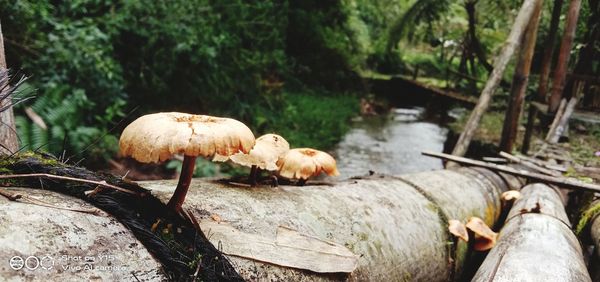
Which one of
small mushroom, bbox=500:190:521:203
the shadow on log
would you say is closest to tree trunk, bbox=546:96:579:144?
small mushroom, bbox=500:190:521:203

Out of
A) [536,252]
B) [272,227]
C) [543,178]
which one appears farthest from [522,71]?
[272,227]

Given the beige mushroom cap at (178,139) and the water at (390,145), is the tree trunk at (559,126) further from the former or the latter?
the beige mushroom cap at (178,139)

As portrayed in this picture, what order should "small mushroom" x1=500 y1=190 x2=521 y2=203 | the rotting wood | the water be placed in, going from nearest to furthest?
the rotting wood, "small mushroom" x1=500 y1=190 x2=521 y2=203, the water

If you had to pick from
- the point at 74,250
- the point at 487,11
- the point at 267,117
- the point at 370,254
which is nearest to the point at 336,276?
the point at 370,254

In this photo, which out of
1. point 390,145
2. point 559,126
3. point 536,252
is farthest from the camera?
point 390,145

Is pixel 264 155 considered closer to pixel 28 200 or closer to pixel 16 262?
pixel 28 200

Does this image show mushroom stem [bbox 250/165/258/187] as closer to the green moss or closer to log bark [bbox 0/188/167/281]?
log bark [bbox 0/188/167/281]
